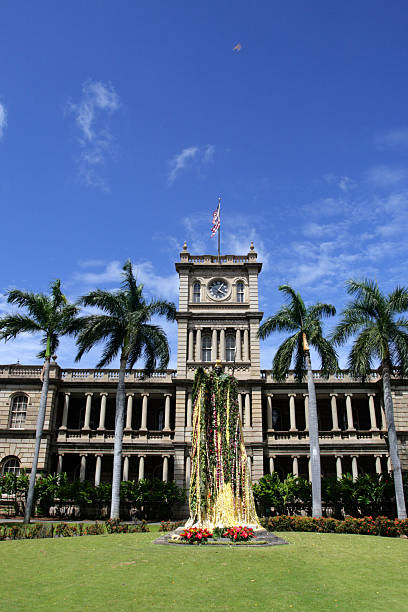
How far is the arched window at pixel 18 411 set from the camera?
34.8 meters

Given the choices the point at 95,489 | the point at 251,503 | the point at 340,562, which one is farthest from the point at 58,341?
the point at 340,562

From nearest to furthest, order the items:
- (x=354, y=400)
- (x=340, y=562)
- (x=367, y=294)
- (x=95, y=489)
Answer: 1. (x=340, y=562)
2. (x=367, y=294)
3. (x=95, y=489)
4. (x=354, y=400)

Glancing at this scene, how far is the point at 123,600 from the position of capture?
8.95 metres

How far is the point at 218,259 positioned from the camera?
1507 inches

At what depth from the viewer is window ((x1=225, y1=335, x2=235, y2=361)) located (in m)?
35.5

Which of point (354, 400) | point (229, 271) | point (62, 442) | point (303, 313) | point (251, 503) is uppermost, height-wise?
point (229, 271)

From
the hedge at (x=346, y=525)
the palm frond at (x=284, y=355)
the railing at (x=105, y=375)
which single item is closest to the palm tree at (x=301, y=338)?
the palm frond at (x=284, y=355)

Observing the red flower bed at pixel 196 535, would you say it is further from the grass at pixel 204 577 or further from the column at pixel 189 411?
the column at pixel 189 411

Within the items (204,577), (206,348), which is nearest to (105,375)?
(206,348)

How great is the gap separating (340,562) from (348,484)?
16417 mm

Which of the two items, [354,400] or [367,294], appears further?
[354,400]

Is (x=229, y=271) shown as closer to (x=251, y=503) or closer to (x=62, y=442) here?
(x=62, y=442)

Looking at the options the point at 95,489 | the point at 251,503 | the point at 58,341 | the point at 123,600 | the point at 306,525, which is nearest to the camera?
the point at 123,600

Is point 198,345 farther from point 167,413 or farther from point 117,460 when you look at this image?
point 117,460
